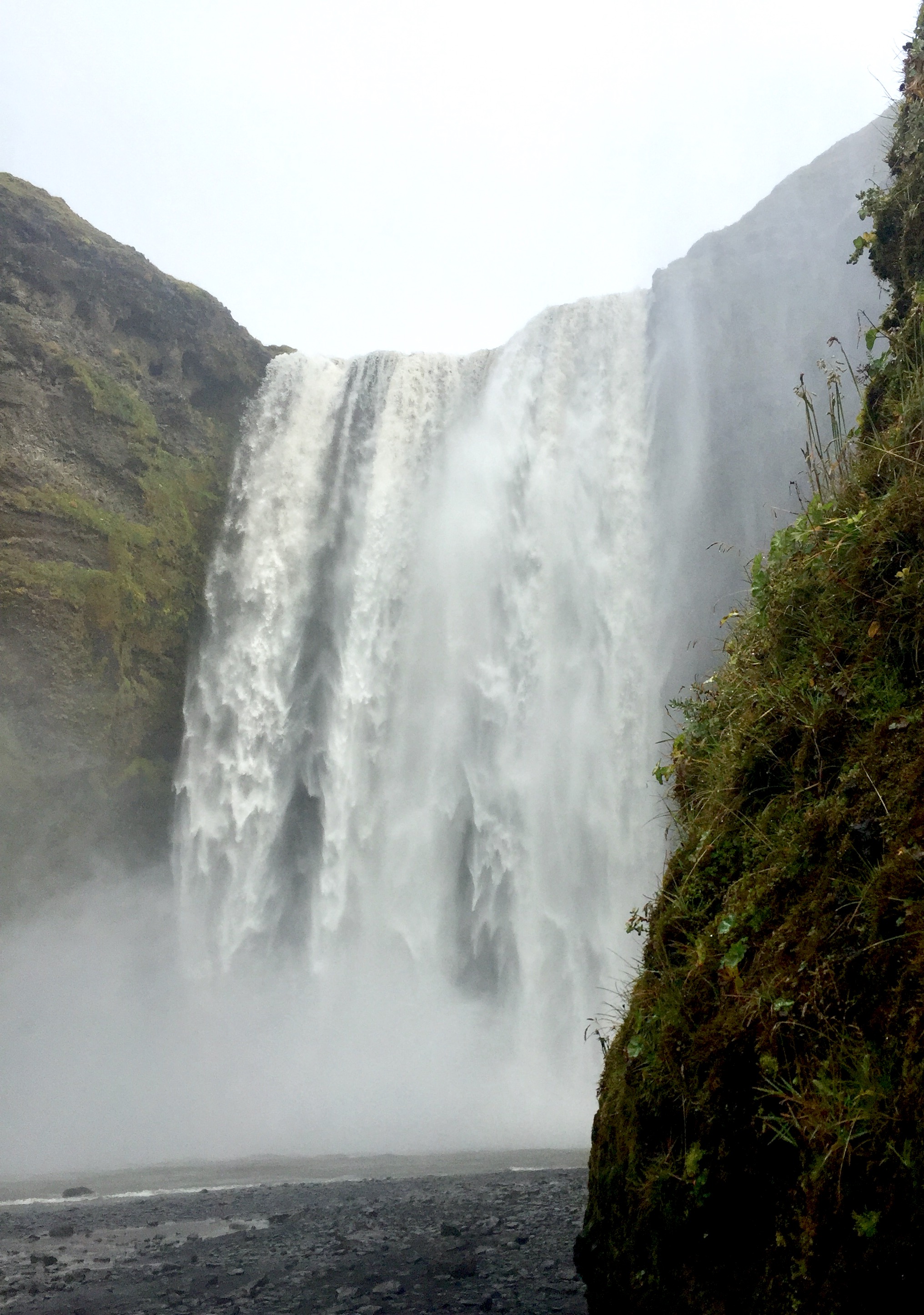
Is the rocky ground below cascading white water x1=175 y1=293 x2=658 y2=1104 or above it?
below

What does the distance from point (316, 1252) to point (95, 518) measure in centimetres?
1731

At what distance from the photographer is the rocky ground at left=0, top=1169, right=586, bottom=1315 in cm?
473

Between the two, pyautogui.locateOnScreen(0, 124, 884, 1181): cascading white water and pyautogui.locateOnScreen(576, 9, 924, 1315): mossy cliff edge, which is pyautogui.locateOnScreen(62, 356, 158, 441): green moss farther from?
pyautogui.locateOnScreen(576, 9, 924, 1315): mossy cliff edge

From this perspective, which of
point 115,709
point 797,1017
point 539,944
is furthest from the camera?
point 115,709

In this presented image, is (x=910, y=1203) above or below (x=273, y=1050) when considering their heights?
above

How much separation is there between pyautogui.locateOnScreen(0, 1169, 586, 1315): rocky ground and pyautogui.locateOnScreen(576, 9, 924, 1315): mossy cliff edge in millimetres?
1183

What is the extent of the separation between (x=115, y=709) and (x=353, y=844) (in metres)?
5.83

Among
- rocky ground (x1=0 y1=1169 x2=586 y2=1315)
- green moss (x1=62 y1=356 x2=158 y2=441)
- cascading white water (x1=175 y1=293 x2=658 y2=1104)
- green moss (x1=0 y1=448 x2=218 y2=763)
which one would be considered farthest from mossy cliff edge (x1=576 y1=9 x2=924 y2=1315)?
green moss (x1=62 y1=356 x2=158 y2=441)

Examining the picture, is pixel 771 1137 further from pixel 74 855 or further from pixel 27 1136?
pixel 74 855

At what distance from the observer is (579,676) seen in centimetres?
1802

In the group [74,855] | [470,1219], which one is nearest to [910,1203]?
[470,1219]

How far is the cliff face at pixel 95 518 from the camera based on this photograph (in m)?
18.3

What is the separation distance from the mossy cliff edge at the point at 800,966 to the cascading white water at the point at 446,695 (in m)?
13.0

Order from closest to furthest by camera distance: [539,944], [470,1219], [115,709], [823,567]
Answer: [823,567]
[470,1219]
[539,944]
[115,709]
